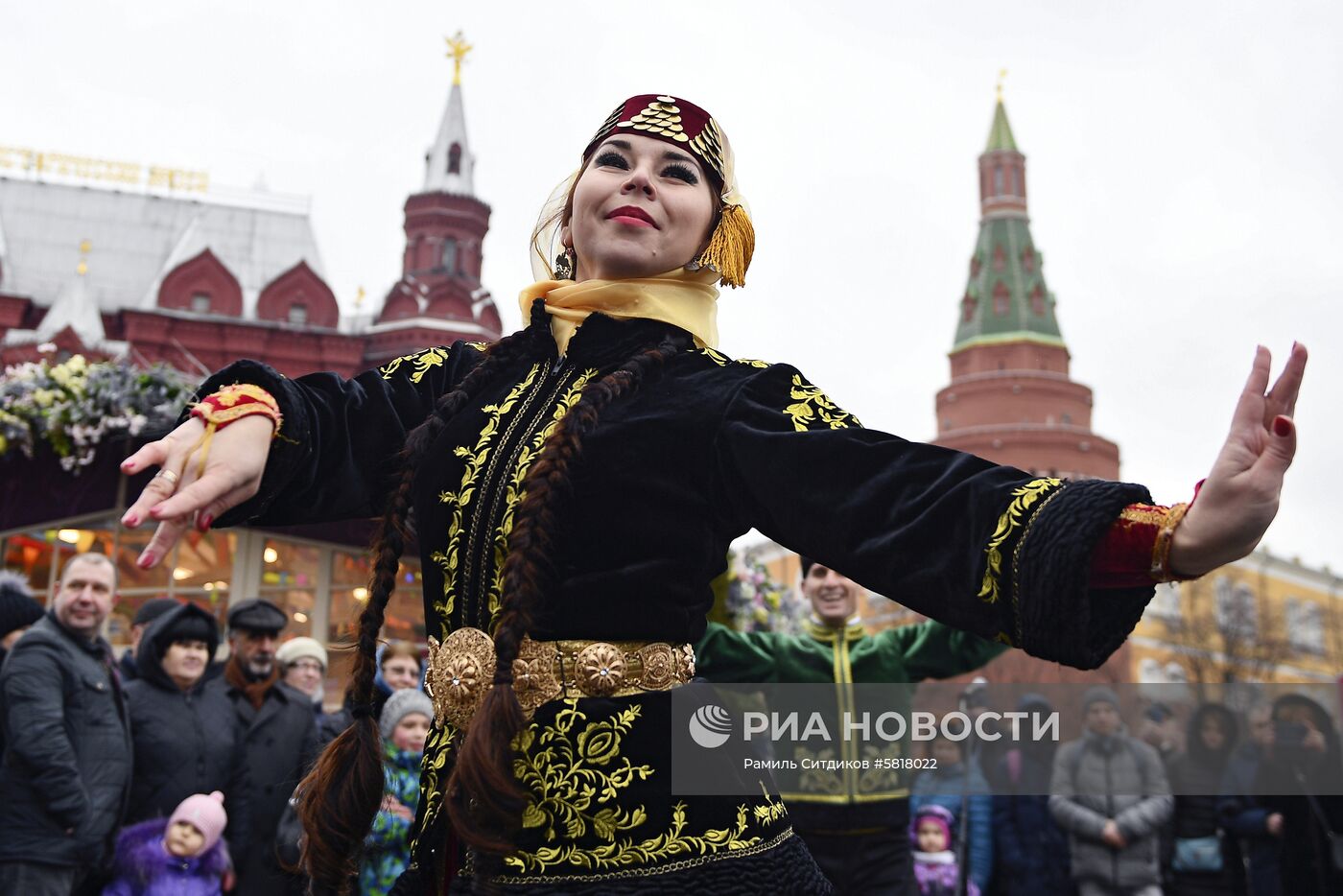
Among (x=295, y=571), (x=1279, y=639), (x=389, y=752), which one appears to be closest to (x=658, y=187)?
(x=389, y=752)

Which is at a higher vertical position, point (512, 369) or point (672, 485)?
point (512, 369)

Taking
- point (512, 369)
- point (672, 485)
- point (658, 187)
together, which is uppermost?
point (658, 187)

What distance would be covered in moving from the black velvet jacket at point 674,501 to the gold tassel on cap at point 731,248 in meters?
0.20

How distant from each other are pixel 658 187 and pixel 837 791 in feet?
11.8

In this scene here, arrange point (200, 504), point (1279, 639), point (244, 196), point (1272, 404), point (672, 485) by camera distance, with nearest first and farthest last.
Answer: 1. point (1272, 404)
2. point (200, 504)
3. point (672, 485)
4. point (244, 196)
5. point (1279, 639)

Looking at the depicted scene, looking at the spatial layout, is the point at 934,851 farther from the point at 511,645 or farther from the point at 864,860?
the point at 511,645

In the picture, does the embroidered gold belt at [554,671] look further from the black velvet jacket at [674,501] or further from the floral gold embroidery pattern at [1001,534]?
the floral gold embroidery pattern at [1001,534]

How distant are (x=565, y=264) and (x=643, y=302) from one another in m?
0.34

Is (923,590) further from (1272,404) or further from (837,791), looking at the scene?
(837,791)

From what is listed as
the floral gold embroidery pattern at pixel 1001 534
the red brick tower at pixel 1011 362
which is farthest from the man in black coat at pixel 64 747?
the red brick tower at pixel 1011 362

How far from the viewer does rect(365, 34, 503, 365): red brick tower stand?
34688 millimetres

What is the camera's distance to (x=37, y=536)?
912 centimetres

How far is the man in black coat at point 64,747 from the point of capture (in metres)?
4.80

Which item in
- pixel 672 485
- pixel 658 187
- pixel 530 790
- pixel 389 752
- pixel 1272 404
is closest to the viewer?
pixel 1272 404
